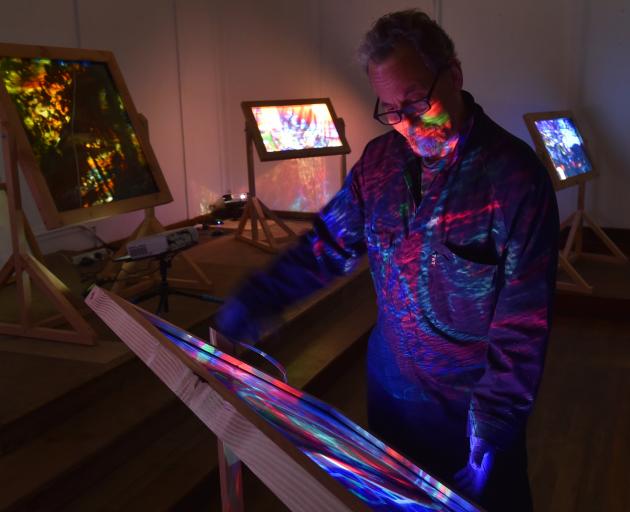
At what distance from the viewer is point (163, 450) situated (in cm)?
249

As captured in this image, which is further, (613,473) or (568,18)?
(568,18)

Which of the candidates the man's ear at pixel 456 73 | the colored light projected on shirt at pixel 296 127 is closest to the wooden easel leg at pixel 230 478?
the man's ear at pixel 456 73

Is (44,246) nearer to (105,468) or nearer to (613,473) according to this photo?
(105,468)

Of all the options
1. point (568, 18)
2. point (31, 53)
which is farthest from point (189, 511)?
point (568, 18)

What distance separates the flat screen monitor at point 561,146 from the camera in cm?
446

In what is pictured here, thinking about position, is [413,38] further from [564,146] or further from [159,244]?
[564,146]

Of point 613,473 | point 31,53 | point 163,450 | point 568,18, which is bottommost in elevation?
point 613,473

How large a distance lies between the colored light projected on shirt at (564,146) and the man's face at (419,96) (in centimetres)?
366

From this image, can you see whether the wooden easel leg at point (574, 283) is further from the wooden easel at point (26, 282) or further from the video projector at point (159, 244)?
the wooden easel at point (26, 282)

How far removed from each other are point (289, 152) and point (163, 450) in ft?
9.73

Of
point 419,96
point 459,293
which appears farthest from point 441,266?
point 419,96

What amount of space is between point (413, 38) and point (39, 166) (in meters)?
2.38

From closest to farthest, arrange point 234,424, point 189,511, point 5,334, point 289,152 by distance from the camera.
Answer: point 234,424 < point 189,511 < point 5,334 < point 289,152

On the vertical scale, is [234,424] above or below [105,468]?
above
